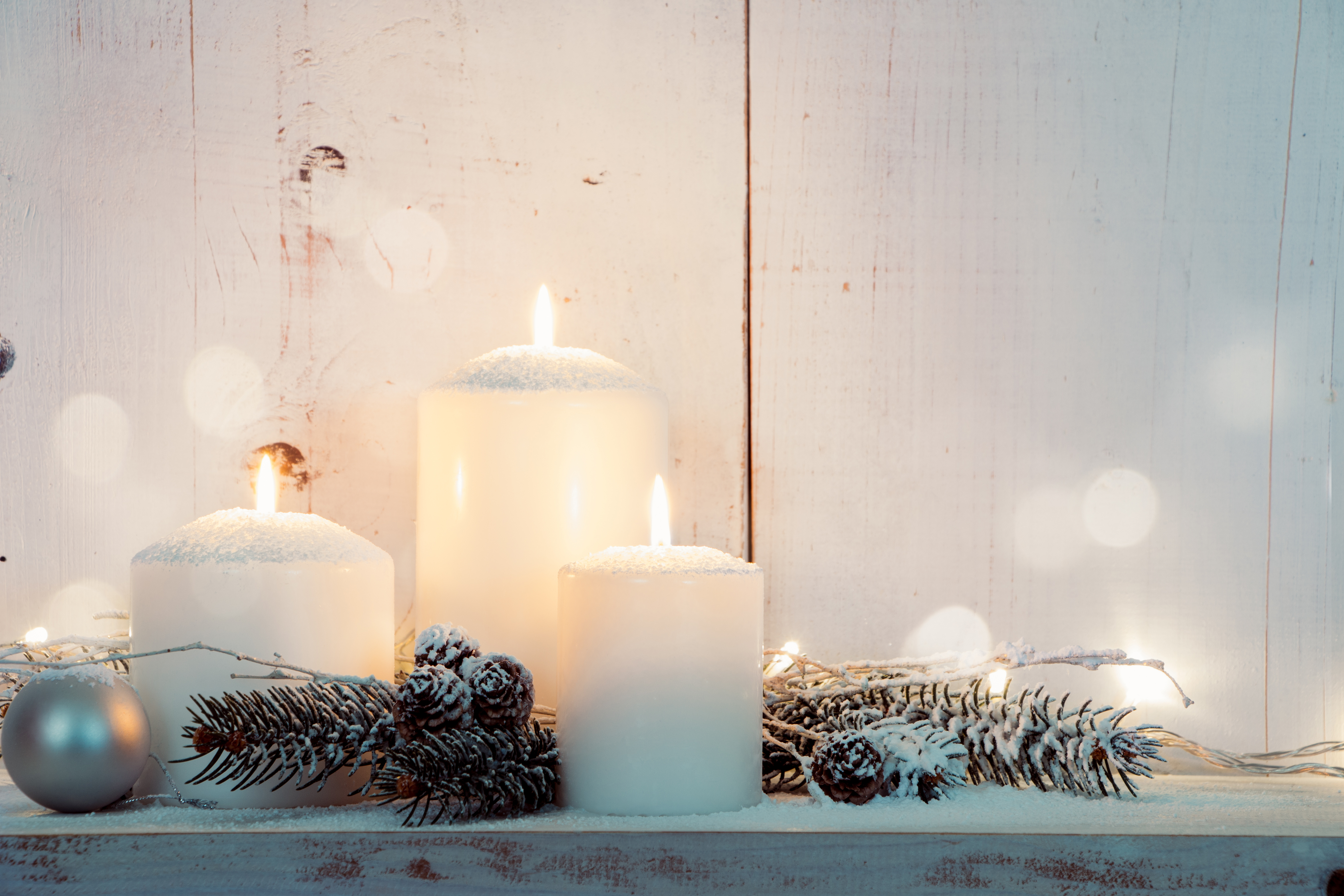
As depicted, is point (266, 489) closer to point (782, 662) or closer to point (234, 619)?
point (234, 619)

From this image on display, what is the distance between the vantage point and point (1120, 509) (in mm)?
731

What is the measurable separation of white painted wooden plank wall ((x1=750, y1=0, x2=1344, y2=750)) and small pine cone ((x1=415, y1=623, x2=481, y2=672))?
10.2 inches

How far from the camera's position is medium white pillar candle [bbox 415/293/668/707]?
0.60 meters

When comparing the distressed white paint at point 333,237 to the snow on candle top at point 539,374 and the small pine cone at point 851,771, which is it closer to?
the snow on candle top at point 539,374

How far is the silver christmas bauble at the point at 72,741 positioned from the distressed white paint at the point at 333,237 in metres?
0.24

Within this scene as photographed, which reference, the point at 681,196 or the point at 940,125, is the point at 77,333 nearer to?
the point at 681,196

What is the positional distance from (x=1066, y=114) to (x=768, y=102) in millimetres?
209

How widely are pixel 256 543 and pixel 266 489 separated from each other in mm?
74

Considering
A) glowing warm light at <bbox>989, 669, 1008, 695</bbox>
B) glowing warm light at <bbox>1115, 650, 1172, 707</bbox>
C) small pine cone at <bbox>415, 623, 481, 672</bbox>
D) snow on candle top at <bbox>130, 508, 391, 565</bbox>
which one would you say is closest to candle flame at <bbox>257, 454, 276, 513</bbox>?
snow on candle top at <bbox>130, 508, 391, 565</bbox>

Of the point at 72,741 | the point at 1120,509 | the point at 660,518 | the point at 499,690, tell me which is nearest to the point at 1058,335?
the point at 1120,509

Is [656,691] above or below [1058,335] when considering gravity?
below

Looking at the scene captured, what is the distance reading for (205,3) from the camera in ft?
2.43

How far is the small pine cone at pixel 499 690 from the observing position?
503mm

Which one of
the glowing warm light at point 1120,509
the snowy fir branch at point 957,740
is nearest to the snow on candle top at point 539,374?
the snowy fir branch at point 957,740
